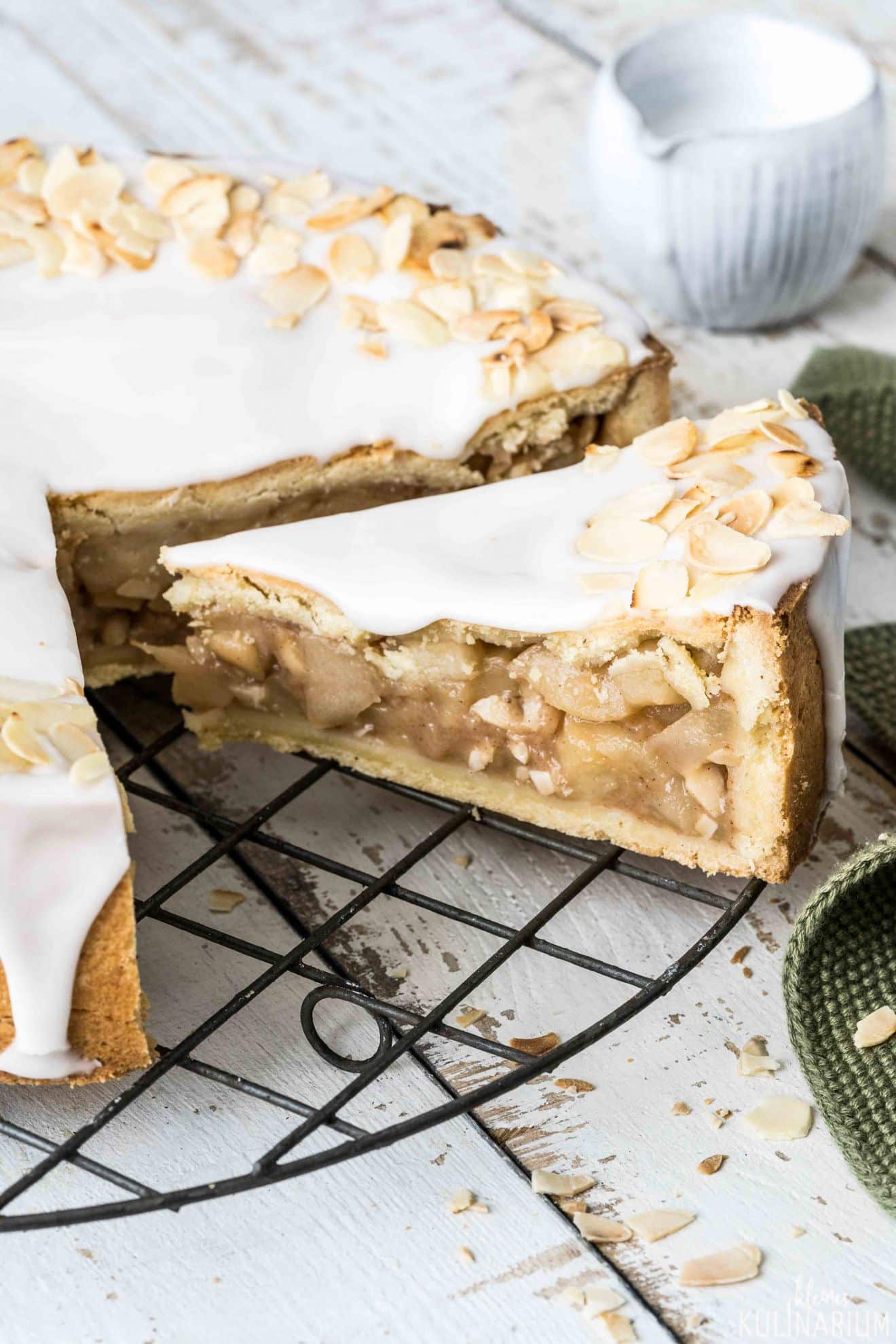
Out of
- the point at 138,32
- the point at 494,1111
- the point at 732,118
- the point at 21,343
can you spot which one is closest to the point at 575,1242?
the point at 494,1111

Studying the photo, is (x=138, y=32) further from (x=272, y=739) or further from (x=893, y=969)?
(x=893, y=969)

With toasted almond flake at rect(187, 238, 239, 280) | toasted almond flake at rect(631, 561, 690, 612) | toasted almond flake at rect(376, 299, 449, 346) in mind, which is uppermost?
toasted almond flake at rect(631, 561, 690, 612)

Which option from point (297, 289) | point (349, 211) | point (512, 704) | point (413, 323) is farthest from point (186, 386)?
point (512, 704)

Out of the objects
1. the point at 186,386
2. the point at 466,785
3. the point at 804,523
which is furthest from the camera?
the point at 186,386

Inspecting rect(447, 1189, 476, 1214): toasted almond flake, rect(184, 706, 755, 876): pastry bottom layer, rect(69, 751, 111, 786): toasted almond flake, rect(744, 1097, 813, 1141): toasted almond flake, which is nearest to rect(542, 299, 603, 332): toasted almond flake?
rect(184, 706, 755, 876): pastry bottom layer

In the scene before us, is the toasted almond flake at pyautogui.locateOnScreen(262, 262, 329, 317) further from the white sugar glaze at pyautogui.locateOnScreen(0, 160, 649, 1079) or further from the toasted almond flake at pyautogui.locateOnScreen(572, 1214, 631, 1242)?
the toasted almond flake at pyautogui.locateOnScreen(572, 1214, 631, 1242)

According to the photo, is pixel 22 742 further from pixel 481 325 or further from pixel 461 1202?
pixel 481 325
